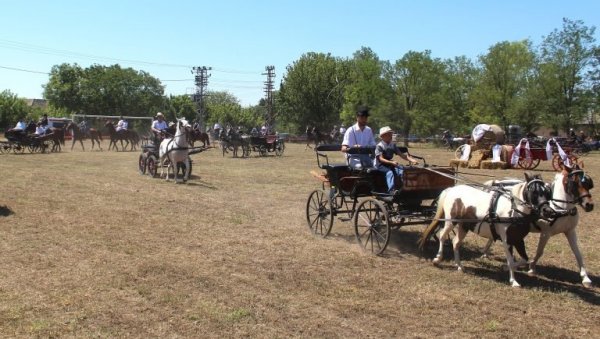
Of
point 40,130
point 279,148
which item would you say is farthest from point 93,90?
point 279,148

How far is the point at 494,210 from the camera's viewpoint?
6578 mm

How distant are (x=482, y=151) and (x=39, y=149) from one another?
23.2 m

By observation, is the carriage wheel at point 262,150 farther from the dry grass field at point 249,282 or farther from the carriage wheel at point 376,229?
the carriage wheel at point 376,229

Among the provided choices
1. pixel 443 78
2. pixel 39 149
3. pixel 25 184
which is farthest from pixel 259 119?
pixel 25 184

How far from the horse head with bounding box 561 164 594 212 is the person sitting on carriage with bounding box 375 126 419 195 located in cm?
230

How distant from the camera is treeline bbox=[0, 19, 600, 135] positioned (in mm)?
48031

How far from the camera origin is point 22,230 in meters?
8.93

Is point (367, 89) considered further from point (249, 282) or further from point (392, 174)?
point (249, 282)

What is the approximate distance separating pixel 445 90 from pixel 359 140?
159 ft

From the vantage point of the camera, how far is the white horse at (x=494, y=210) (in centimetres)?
623

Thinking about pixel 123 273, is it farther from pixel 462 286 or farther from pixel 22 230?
pixel 462 286

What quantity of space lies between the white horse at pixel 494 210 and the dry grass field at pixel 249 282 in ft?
1.80

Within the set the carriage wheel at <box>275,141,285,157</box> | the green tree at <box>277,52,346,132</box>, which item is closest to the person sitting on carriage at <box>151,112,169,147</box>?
the carriage wheel at <box>275,141,285,157</box>

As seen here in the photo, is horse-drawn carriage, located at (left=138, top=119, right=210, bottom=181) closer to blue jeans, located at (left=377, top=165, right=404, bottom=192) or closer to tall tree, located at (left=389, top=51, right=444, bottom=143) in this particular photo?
blue jeans, located at (left=377, top=165, right=404, bottom=192)
